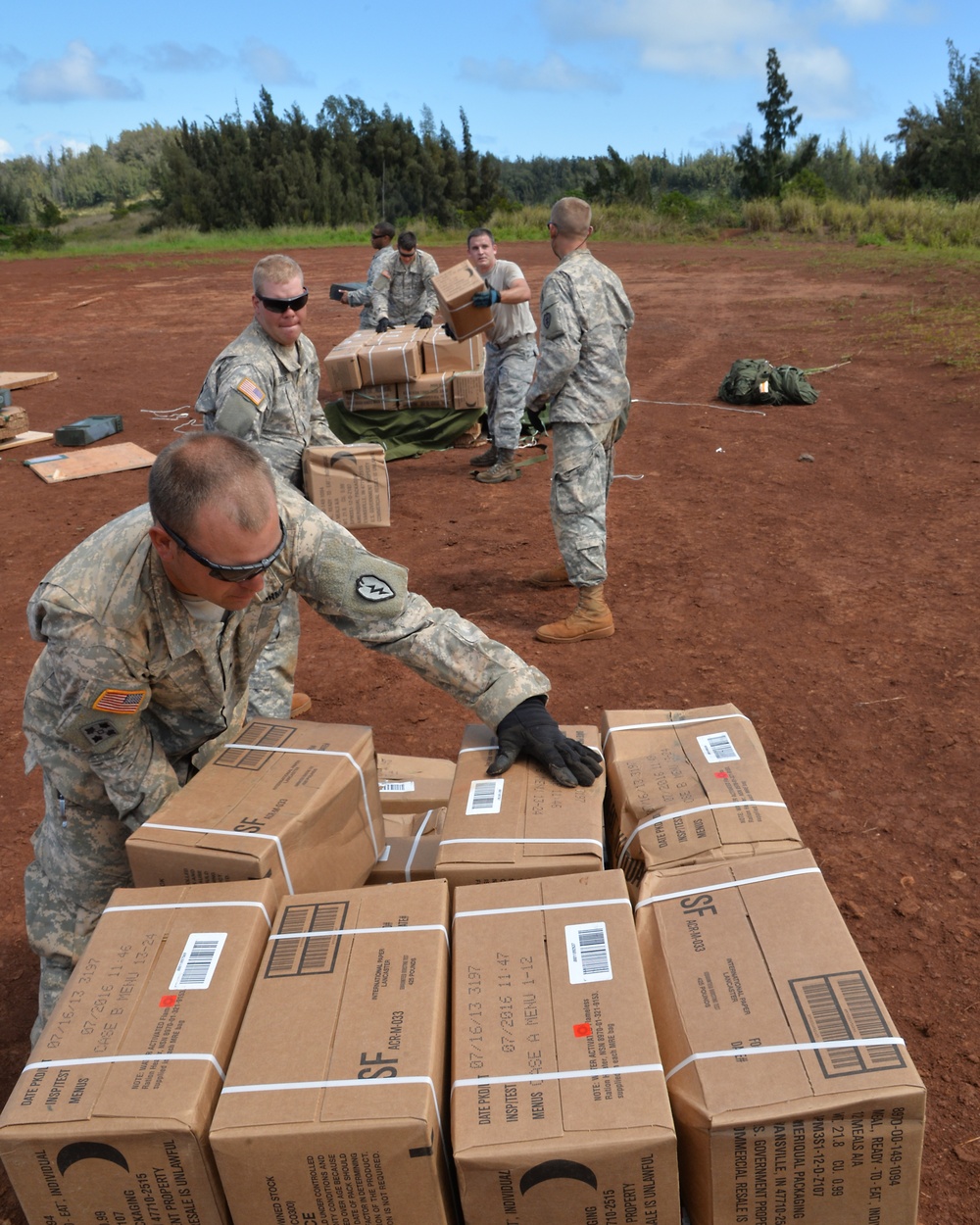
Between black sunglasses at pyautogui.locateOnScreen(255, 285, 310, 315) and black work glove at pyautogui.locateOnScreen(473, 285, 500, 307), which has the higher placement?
black sunglasses at pyautogui.locateOnScreen(255, 285, 310, 315)

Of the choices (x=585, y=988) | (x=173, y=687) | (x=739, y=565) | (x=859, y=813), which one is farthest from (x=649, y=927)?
(x=739, y=565)

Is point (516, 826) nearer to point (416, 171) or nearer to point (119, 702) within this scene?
point (119, 702)

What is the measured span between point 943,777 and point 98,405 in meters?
10.0

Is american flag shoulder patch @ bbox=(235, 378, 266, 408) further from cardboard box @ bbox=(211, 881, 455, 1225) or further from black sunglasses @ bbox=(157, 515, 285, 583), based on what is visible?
cardboard box @ bbox=(211, 881, 455, 1225)

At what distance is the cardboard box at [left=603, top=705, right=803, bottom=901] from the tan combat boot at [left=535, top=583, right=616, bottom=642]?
2595mm

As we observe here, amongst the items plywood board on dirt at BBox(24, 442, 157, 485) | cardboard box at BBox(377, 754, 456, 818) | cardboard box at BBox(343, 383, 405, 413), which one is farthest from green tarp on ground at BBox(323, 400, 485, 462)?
cardboard box at BBox(377, 754, 456, 818)

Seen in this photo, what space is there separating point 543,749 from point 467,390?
701 cm

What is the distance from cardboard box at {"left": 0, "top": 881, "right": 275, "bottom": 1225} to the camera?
1503 mm

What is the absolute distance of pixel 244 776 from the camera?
2.18 meters

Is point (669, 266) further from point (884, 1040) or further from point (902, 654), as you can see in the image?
point (884, 1040)

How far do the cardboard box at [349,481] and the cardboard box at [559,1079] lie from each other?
10.9ft

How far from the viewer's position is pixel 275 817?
6.64ft

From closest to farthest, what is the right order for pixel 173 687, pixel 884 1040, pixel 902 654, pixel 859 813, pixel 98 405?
pixel 884 1040 < pixel 173 687 < pixel 859 813 < pixel 902 654 < pixel 98 405

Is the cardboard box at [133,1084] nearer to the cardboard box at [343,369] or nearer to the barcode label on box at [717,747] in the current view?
the barcode label on box at [717,747]
